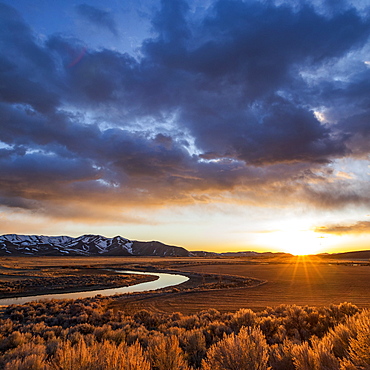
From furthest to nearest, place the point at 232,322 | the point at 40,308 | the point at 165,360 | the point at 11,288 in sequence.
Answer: the point at 11,288 < the point at 40,308 < the point at 232,322 < the point at 165,360

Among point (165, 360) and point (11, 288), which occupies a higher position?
point (165, 360)

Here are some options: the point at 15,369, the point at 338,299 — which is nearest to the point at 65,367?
the point at 15,369

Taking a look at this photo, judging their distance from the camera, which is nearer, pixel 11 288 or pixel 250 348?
pixel 250 348

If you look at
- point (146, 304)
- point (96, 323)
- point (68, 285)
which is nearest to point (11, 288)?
point (68, 285)

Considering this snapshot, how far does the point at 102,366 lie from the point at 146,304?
55.9 ft

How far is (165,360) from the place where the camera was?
4625 mm

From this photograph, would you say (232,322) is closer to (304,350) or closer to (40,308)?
(304,350)

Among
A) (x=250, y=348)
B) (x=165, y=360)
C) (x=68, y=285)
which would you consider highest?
(x=250, y=348)

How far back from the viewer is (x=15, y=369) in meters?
3.87

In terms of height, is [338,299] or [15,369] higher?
[15,369]

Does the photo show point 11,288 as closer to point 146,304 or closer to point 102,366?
point 146,304

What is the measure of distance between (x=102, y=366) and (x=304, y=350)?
290 centimetres

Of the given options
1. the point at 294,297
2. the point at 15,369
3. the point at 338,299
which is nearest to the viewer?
the point at 15,369

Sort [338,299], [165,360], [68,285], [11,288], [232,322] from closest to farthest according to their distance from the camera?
[165,360] < [232,322] < [338,299] < [11,288] < [68,285]
